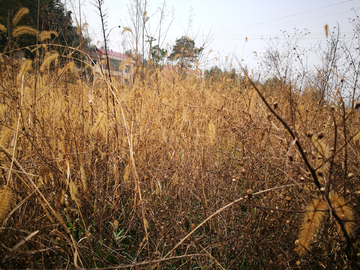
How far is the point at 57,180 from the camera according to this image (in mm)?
1148

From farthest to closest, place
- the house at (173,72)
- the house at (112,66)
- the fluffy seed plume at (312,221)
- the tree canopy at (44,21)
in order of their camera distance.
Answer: the house at (173,72) → the tree canopy at (44,21) → the house at (112,66) → the fluffy seed plume at (312,221)

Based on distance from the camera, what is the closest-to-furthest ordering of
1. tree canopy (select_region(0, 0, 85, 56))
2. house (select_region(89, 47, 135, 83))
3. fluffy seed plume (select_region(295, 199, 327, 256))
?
fluffy seed plume (select_region(295, 199, 327, 256)), house (select_region(89, 47, 135, 83)), tree canopy (select_region(0, 0, 85, 56))

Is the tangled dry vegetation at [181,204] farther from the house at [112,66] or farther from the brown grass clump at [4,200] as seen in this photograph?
the house at [112,66]

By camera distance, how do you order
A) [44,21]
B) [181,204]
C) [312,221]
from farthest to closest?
[44,21]
[181,204]
[312,221]

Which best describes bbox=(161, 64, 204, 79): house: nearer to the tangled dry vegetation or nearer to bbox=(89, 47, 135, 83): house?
bbox=(89, 47, 135, 83): house

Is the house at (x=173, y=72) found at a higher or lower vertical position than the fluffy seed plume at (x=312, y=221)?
higher

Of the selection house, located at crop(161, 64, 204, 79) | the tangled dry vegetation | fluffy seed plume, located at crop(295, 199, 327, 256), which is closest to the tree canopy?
the tangled dry vegetation

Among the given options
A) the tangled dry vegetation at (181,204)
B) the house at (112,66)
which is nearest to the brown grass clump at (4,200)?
the tangled dry vegetation at (181,204)

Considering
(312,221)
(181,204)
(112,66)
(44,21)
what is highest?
(44,21)

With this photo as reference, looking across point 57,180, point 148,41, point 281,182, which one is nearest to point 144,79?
point 148,41

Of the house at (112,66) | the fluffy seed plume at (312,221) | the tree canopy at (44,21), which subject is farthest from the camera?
the tree canopy at (44,21)

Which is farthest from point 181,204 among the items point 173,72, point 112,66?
point 173,72

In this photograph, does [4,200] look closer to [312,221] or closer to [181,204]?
[181,204]

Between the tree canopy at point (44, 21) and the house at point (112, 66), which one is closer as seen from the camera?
the house at point (112, 66)
